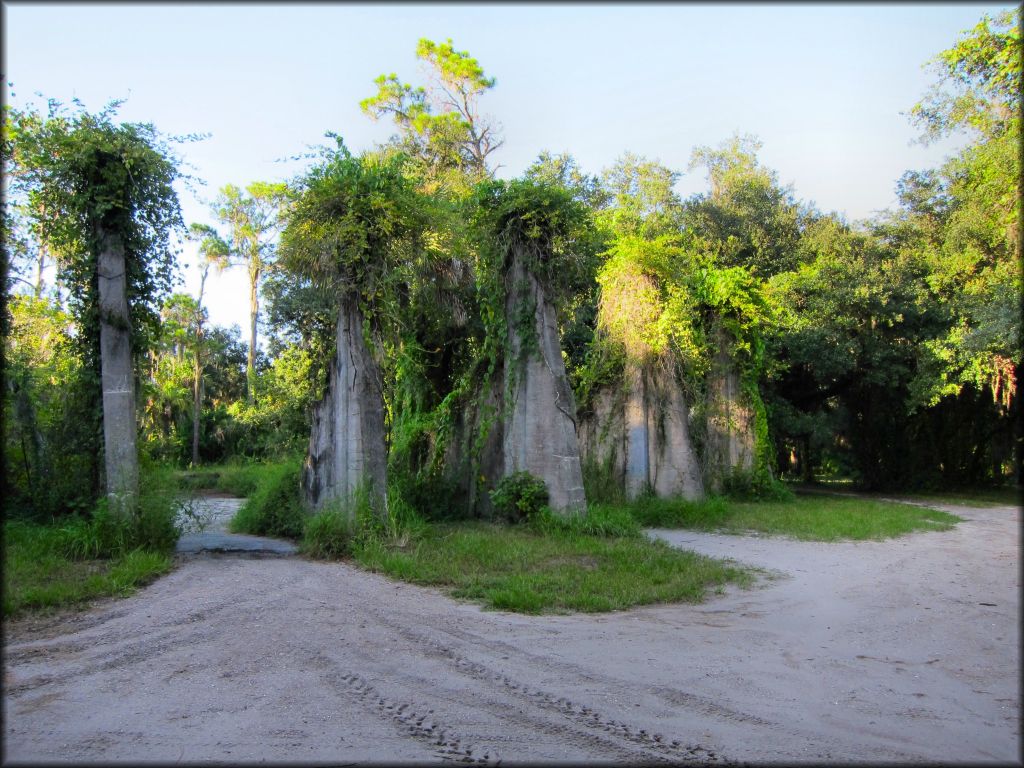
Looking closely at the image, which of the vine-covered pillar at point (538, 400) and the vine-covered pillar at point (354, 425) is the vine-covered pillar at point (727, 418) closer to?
the vine-covered pillar at point (538, 400)

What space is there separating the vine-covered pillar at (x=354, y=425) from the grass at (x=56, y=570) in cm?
259

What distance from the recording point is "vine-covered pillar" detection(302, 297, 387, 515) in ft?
33.5

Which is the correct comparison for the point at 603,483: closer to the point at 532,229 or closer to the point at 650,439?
the point at 650,439

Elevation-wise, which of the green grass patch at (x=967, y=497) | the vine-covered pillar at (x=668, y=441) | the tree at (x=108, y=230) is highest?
the tree at (x=108, y=230)

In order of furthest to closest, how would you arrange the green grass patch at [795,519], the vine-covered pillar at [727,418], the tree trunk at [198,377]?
the tree trunk at [198,377] < the vine-covered pillar at [727,418] < the green grass patch at [795,519]

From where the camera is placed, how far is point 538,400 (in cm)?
1189

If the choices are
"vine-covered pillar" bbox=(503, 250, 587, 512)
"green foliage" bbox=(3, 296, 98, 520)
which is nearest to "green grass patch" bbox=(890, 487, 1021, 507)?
"vine-covered pillar" bbox=(503, 250, 587, 512)

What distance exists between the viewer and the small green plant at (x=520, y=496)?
37.6 feet

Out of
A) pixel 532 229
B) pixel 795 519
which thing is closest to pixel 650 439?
pixel 795 519

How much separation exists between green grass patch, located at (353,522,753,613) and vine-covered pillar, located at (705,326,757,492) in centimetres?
855

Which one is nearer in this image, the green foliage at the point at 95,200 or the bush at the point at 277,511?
the green foliage at the point at 95,200

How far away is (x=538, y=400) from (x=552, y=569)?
4.18 metres

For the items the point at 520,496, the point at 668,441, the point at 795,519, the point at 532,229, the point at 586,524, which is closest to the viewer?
the point at 586,524

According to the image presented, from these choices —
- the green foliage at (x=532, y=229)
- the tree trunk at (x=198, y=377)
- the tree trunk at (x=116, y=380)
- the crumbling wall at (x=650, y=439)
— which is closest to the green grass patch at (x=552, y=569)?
the tree trunk at (x=116, y=380)
